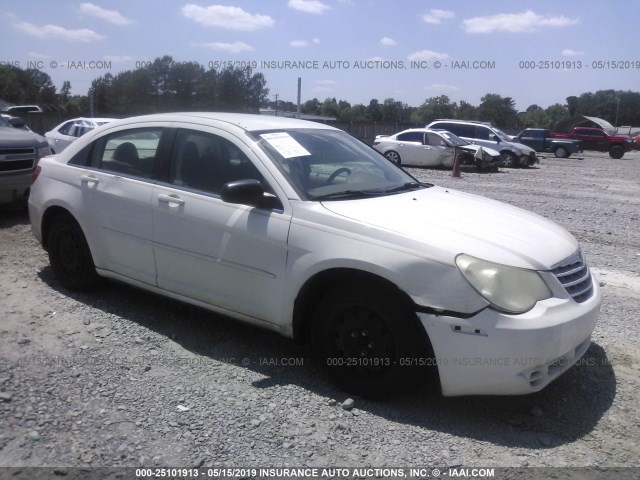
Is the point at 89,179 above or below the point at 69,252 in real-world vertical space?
above

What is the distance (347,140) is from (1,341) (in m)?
3.07

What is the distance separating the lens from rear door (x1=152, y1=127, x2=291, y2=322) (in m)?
3.79

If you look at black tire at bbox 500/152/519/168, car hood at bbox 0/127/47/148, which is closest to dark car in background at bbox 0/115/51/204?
car hood at bbox 0/127/47/148

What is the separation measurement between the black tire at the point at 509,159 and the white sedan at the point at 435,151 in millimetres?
2591

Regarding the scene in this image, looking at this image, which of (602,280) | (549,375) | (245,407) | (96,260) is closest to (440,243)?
(549,375)

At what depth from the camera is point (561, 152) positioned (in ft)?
108

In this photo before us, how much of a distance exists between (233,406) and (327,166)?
1.80 m

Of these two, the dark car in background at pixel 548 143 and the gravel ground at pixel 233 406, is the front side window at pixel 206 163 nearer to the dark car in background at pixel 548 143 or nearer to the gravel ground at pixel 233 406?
the gravel ground at pixel 233 406

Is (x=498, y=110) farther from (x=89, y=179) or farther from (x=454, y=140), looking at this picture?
A: (x=89, y=179)

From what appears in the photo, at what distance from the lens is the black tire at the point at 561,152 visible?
3281 centimetres

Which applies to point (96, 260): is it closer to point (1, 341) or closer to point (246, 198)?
point (1, 341)

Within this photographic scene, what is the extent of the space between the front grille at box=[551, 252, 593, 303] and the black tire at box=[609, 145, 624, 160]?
3532 centimetres

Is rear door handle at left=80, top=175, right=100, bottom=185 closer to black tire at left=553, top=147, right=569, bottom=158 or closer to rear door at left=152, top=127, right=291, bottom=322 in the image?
rear door at left=152, top=127, right=291, bottom=322

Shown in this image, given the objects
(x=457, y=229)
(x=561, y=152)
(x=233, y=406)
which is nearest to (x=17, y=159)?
(x=233, y=406)
